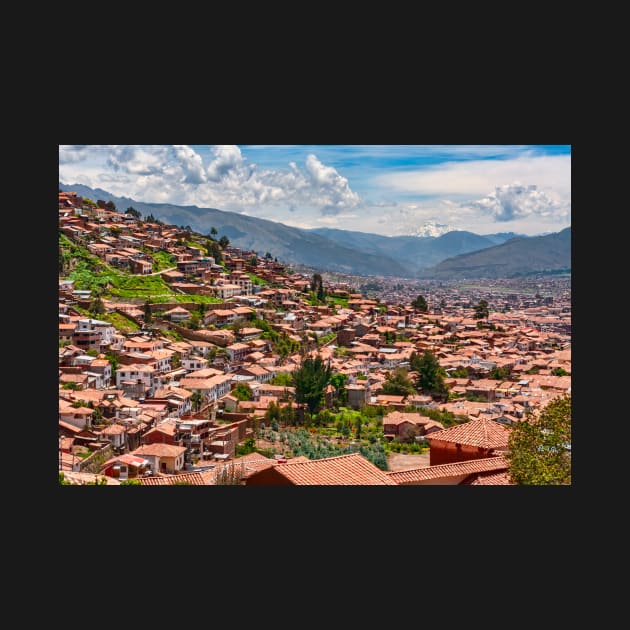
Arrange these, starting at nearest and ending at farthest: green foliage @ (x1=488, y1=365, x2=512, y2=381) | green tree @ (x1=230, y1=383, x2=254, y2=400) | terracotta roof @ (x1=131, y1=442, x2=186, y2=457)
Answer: terracotta roof @ (x1=131, y1=442, x2=186, y2=457) < green tree @ (x1=230, y1=383, x2=254, y2=400) < green foliage @ (x1=488, y1=365, x2=512, y2=381)

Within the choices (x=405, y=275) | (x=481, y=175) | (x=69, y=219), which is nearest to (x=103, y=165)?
(x=69, y=219)

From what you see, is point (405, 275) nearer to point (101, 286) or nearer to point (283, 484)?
point (101, 286)

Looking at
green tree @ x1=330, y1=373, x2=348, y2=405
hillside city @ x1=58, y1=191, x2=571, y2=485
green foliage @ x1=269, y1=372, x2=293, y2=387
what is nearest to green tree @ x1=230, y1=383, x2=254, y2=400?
hillside city @ x1=58, y1=191, x2=571, y2=485

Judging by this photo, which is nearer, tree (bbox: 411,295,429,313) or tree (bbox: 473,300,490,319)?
tree (bbox: 473,300,490,319)

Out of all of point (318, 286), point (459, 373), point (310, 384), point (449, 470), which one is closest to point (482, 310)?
point (459, 373)

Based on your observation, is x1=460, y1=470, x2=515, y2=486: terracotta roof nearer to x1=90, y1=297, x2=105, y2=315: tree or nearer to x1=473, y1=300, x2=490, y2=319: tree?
x1=473, y1=300, x2=490, y2=319: tree
